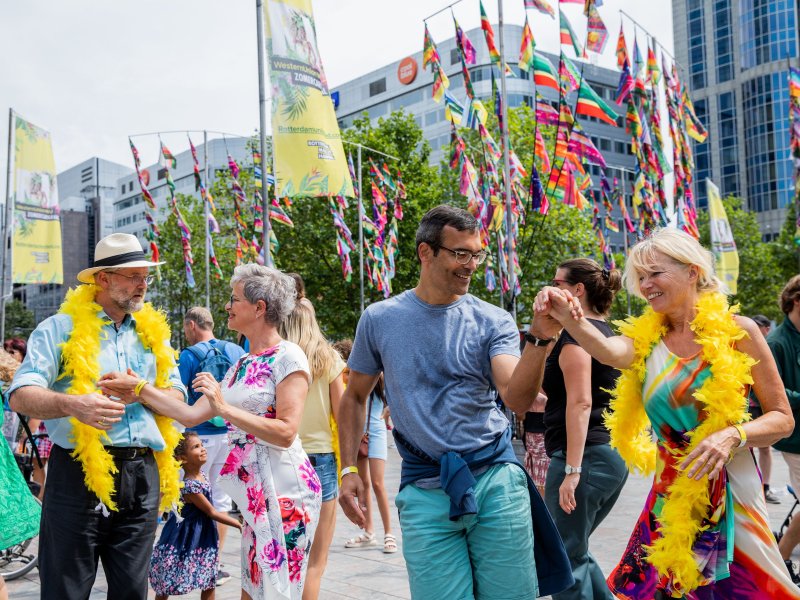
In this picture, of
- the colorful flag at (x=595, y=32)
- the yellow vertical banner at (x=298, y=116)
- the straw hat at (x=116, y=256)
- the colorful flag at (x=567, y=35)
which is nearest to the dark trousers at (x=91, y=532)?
the straw hat at (x=116, y=256)

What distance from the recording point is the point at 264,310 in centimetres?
421

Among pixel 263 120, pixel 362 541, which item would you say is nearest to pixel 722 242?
pixel 263 120

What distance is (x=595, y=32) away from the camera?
50.4ft

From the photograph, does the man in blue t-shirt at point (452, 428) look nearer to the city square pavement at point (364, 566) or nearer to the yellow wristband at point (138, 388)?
the yellow wristband at point (138, 388)

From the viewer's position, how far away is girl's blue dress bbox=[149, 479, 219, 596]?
4.93m

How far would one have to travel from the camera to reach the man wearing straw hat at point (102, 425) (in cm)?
367

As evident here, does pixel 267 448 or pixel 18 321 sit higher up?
pixel 18 321

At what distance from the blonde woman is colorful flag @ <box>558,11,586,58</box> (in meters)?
11.1

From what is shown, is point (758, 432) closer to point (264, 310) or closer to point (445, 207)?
point (445, 207)

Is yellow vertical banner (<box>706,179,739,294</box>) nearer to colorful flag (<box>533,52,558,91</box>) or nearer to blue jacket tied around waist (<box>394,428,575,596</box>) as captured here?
colorful flag (<box>533,52,558,91</box>)

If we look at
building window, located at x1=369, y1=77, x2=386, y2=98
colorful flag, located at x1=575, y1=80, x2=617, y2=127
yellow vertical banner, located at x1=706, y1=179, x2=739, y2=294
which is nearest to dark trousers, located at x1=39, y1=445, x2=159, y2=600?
colorful flag, located at x1=575, y1=80, x2=617, y2=127

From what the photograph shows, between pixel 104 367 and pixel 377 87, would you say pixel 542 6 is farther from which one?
pixel 377 87

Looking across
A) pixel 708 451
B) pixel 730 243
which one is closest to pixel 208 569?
pixel 708 451

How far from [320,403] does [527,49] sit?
38.2 ft
